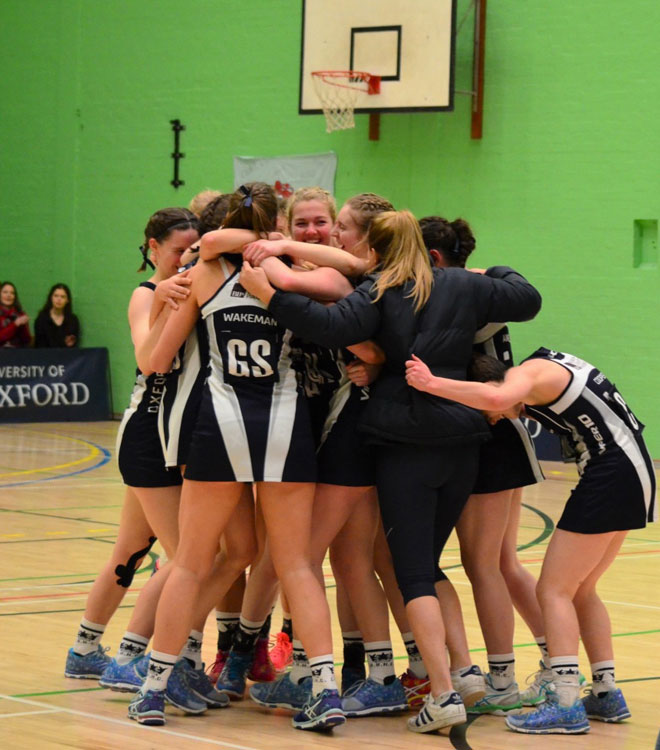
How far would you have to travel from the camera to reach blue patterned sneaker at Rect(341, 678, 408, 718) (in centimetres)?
436

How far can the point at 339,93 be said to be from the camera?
1412 cm

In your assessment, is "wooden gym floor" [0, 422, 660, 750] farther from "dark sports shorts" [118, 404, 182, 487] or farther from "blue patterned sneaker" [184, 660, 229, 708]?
"dark sports shorts" [118, 404, 182, 487]

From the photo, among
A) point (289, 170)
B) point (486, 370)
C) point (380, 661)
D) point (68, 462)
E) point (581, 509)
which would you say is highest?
point (289, 170)

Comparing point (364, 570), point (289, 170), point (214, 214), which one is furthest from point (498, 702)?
point (289, 170)

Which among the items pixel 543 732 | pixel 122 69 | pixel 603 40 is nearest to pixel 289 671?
pixel 543 732

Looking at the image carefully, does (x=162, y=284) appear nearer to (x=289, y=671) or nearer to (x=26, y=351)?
(x=289, y=671)

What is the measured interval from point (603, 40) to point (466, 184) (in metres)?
2.06

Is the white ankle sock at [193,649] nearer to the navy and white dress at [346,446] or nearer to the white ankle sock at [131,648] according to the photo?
the white ankle sock at [131,648]

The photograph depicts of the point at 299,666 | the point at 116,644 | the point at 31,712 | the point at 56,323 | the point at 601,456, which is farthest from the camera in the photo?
the point at 56,323

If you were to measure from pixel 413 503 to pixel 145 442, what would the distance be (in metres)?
1.06

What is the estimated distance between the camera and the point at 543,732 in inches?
165

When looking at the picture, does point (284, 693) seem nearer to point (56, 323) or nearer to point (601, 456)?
point (601, 456)

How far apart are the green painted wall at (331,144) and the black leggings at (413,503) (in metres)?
9.19

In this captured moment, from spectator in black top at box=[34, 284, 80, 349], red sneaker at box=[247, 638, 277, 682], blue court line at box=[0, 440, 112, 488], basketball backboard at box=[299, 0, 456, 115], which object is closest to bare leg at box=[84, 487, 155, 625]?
red sneaker at box=[247, 638, 277, 682]
